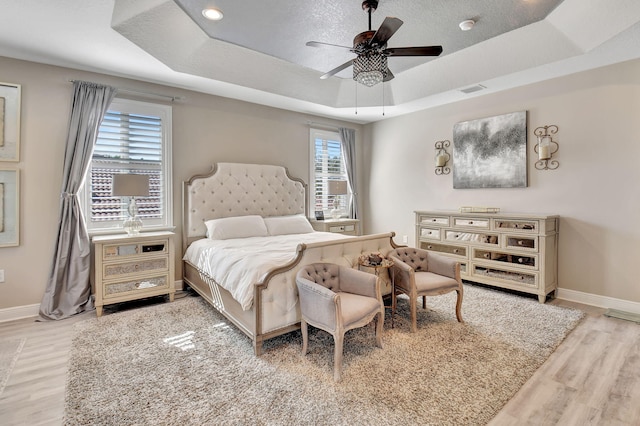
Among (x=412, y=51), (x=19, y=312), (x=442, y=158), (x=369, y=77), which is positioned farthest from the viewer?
(x=442, y=158)

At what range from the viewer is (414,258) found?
11.8ft

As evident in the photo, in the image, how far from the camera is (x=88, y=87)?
12.0 feet

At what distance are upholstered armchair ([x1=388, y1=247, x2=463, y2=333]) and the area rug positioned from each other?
325cm

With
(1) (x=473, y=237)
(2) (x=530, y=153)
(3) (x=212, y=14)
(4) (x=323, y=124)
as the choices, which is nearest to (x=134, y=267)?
(3) (x=212, y=14)

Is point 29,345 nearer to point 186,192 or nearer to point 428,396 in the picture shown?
point 186,192

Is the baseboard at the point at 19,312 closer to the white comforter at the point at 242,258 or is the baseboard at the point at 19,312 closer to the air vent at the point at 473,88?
the white comforter at the point at 242,258

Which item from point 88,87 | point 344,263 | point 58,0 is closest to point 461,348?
point 344,263

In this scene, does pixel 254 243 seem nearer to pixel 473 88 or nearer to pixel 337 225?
pixel 337 225

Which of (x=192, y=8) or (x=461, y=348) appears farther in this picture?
(x=192, y=8)

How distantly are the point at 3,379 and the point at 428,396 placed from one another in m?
3.04

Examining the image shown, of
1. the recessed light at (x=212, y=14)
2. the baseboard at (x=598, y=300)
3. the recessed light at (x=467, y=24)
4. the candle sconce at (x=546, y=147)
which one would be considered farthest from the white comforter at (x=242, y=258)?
the baseboard at (x=598, y=300)

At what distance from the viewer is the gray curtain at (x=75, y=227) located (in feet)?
11.6

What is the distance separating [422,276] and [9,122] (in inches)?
185

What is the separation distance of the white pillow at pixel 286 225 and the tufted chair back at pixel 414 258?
5.73 ft
